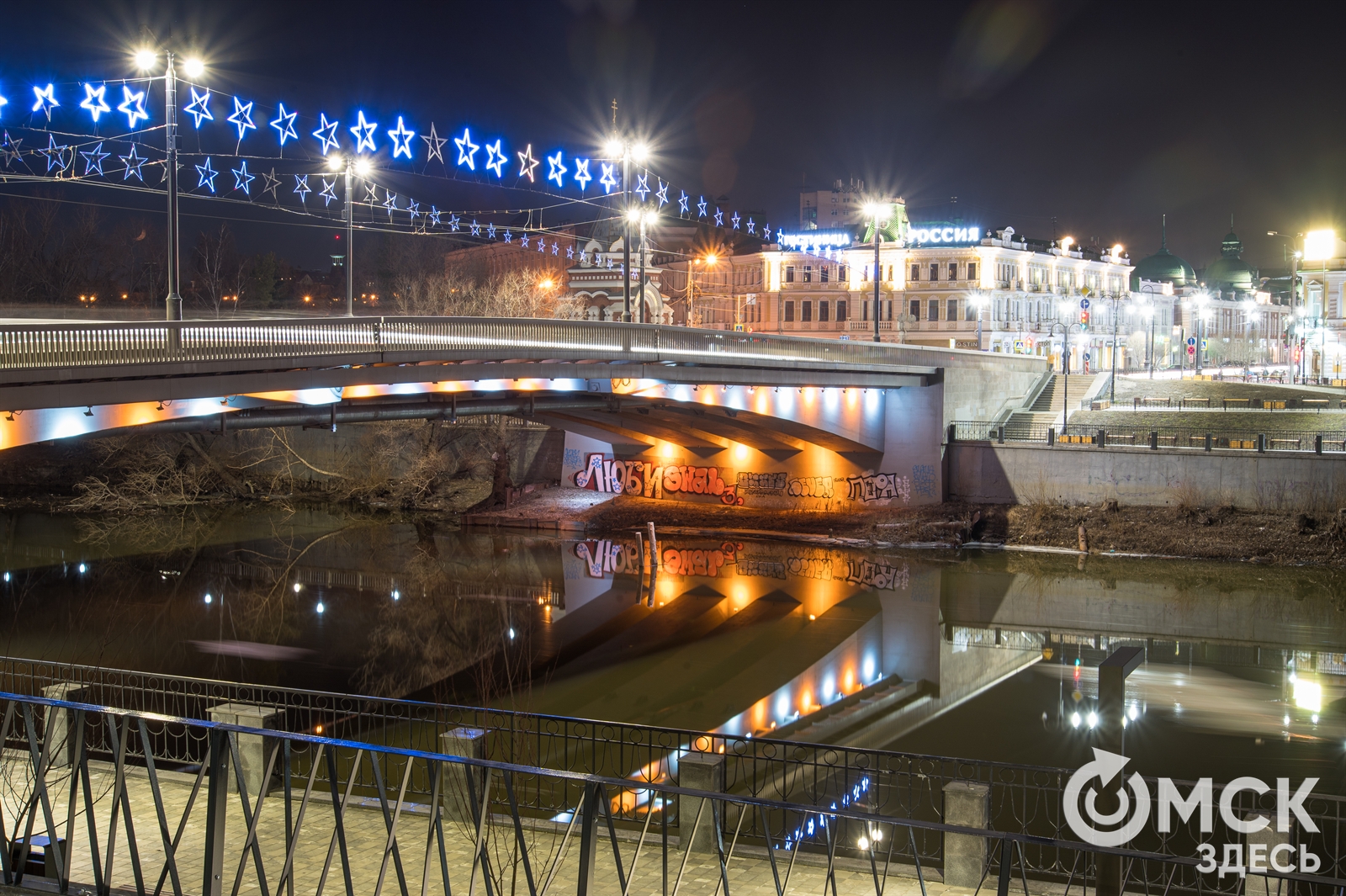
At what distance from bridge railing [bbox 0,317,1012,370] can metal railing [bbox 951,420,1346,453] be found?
9.55 meters

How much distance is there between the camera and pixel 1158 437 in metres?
40.7

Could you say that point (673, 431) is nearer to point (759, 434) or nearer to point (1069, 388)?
point (759, 434)

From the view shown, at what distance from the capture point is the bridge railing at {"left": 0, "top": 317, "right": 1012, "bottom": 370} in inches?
737

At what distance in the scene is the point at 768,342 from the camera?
36094 mm

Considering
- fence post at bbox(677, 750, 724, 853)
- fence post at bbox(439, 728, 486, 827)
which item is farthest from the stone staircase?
fence post at bbox(439, 728, 486, 827)

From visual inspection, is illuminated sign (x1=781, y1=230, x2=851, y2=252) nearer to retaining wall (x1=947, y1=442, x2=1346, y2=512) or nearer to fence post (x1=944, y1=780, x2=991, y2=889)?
retaining wall (x1=947, y1=442, x2=1346, y2=512)

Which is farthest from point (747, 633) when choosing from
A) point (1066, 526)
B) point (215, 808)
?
point (215, 808)

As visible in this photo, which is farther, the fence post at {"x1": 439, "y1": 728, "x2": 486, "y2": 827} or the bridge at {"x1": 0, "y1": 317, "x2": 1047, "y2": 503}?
the bridge at {"x1": 0, "y1": 317, "x2": 1047, "y2": 503}

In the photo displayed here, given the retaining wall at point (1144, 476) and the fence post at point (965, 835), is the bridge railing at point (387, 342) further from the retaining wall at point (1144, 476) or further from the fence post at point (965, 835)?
the fence post at point (965, 835)

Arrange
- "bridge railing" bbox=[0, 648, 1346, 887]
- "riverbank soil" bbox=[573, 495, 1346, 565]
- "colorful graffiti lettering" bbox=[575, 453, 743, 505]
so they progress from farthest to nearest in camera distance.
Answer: "colorful graffiti lettering" bbox=[575, 453, 743, 505] < "riverbank soil" bbox=[573, 495, 1346, 565] < "bridge railing" bbox=[0, 648, 1346, 887]

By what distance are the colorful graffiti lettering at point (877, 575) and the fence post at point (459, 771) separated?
21965 mm

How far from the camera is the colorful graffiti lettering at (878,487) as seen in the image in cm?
4284

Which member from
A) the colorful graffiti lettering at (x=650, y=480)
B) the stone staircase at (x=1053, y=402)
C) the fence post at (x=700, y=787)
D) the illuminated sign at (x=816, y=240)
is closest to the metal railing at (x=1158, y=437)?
the stone staircase at (x=1053, y=402)

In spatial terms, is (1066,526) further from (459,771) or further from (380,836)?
(380,836)
